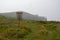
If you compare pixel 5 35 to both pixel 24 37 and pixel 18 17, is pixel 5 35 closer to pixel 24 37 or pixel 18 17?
pixel 24 37

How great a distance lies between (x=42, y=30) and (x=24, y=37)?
19.4 inches

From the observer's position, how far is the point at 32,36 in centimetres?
240

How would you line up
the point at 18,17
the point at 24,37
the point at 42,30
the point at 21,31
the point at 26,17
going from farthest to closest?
the point at 26,17, the point at 18,17, the point at 42,30, the point at 21,31, the point at 24,37

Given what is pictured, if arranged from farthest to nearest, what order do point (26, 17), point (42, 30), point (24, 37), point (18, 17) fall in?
1. point (26, 17)
2. point (18, 17)
3. point (42, 30)
4. point (24, 37)

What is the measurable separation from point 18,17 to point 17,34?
1120 millimetres

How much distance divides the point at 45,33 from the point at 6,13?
74.9 inches

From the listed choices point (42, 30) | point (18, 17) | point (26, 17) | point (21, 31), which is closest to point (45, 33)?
point (42, 30)

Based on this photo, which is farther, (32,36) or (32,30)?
(32,30)

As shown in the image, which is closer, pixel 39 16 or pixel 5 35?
pixel 5 35

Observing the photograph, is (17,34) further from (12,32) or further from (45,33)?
(45,33)

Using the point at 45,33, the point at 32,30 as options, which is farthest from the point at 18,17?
the point at 45,33

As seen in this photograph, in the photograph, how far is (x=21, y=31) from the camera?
2.56 meters

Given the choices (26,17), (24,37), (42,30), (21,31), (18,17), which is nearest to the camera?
(24,37)

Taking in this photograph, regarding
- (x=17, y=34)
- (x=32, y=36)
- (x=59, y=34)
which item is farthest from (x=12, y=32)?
(x=59, y=34)
